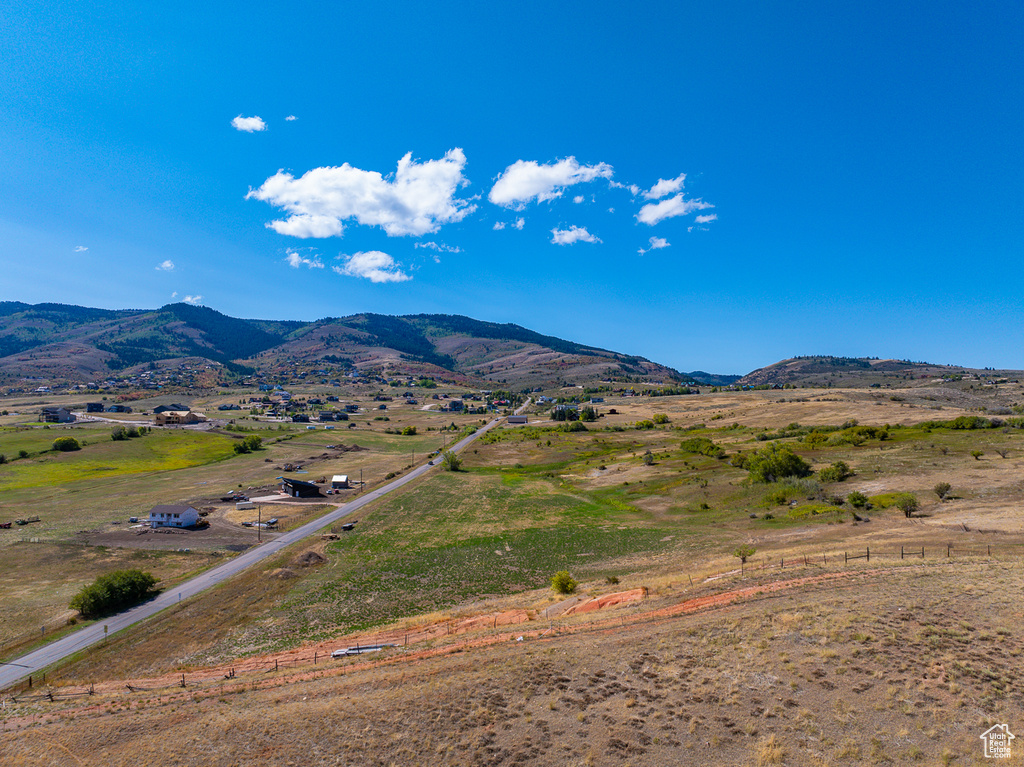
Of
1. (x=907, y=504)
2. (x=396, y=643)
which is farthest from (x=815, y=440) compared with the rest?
(x=396, y=643)

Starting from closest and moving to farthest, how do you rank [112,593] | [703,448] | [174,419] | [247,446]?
1. [112,593]
2. [703,448]
3. [247,446]
4. [174,419]

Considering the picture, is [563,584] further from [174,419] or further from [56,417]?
[56,417]

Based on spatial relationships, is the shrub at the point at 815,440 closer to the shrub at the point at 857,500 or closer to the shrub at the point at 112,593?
the shrub at the point at 857,500

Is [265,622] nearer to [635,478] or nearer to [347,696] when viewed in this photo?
[347,696]

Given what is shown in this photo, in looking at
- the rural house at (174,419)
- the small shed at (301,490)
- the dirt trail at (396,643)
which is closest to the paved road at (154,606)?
the dirt trail at (396,643)

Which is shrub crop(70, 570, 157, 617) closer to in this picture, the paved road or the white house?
the paved road

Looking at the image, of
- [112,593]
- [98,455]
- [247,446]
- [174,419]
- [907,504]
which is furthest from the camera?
[174,419]

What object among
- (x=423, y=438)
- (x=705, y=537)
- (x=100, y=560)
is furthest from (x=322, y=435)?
(x=705, y=537)
